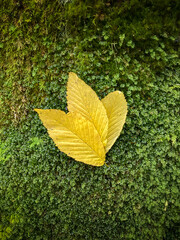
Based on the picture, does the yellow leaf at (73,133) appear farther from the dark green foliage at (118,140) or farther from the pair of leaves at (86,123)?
the dark green foliage at (118,140)

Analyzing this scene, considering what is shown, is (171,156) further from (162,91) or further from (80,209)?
(80,209)

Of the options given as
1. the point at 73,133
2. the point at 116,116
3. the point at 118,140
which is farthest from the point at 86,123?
the point at 118,140

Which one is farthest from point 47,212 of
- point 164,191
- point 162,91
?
point 162,91

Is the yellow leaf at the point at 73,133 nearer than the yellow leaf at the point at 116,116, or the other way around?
the yellow leaf at the point at 73,133

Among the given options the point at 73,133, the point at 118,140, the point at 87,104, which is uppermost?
the point at 87,104

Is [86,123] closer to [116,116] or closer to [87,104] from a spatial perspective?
[87,104]

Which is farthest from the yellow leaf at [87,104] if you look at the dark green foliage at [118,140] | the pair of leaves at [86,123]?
the dark green foliage at [118,140]

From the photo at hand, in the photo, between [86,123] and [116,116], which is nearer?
[86,123]
